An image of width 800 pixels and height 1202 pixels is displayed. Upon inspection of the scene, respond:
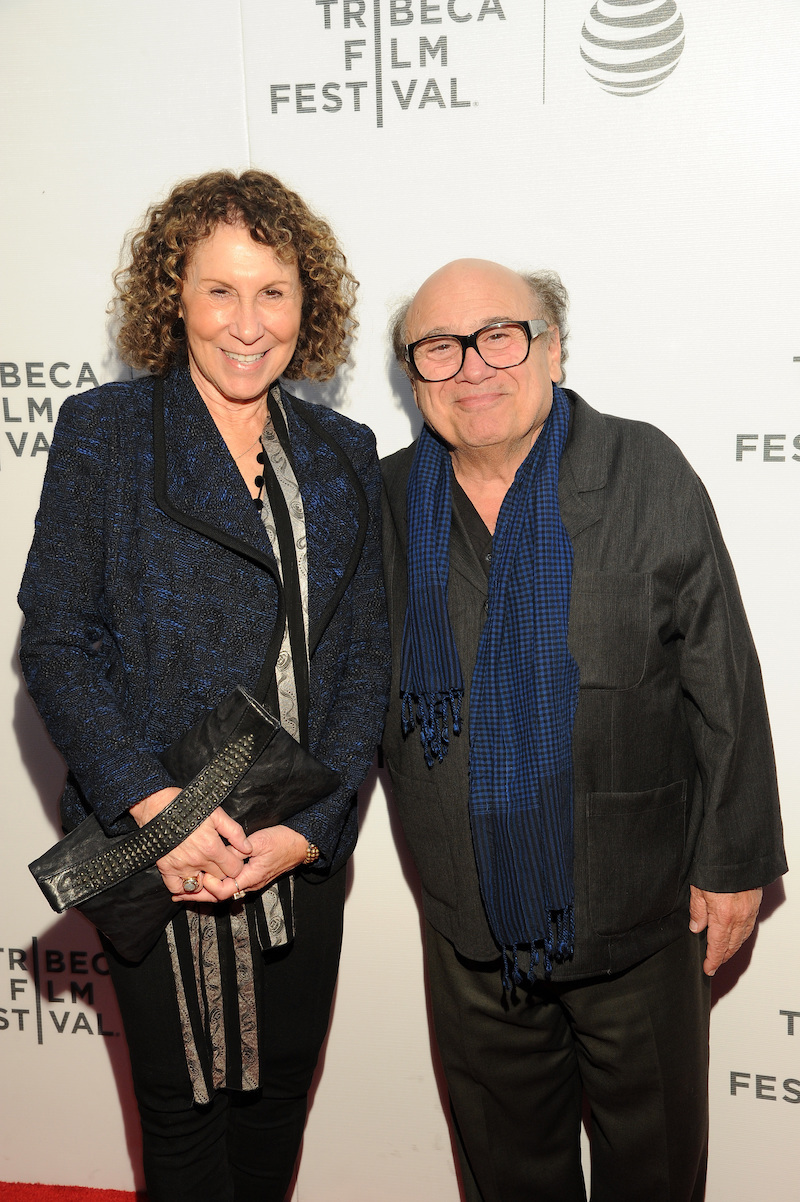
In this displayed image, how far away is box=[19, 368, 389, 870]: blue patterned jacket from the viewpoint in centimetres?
156

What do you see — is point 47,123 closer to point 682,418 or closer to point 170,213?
point 170,213

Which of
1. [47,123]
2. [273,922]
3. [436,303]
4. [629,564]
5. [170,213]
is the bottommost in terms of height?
[273,922]

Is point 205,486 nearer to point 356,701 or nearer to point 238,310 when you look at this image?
point 238,310

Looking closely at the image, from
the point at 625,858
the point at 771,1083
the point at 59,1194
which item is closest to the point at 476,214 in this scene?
the point at 625,858

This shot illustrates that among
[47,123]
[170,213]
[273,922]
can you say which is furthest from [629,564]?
[47,123]

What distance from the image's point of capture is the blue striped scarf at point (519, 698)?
66.9 inches

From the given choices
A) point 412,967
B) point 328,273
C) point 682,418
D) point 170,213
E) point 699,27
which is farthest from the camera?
point 412,967

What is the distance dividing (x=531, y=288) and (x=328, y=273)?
0.38 metres

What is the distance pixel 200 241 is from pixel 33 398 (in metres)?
0.85

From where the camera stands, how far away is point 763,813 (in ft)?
5.96

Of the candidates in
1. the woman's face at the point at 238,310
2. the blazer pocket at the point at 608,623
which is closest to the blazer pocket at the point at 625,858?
the blazer pocket at the point at 608,623

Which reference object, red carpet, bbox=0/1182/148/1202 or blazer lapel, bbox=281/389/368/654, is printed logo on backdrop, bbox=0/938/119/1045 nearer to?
red carpet, bbox=0/1182/148/1202

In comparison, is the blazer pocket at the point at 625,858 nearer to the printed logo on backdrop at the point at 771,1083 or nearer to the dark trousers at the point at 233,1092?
the dark trousers at the point at 233,1092

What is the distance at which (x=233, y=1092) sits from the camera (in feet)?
6.06
